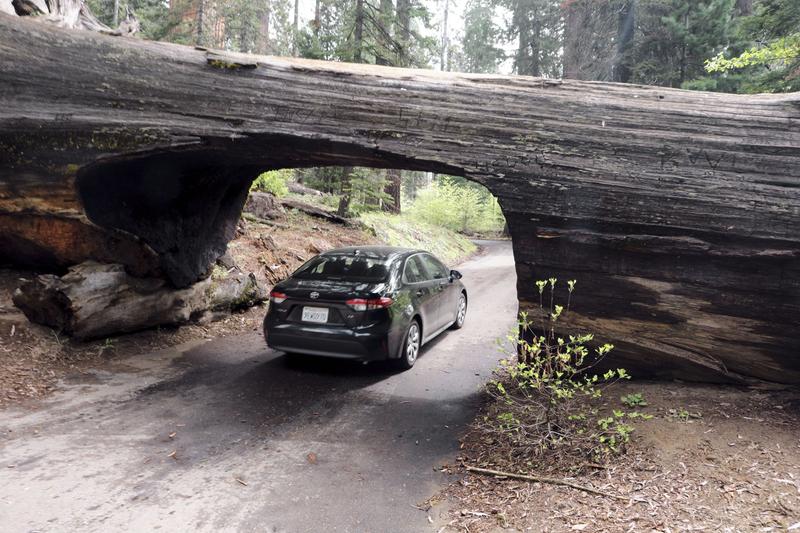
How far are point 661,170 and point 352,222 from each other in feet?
37.4

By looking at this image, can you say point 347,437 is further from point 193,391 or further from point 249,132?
point 249,132

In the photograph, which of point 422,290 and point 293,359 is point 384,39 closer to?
point 422,290

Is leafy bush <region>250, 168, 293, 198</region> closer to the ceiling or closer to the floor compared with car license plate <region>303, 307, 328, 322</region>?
closer to the ceiling

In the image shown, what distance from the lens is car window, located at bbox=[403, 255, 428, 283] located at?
6953 mm

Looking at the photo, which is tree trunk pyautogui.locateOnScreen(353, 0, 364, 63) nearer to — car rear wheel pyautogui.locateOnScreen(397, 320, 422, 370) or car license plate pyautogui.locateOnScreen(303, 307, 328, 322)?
car rear wheel pyautogui.locateOnScreen(397, 320, 422, 370)

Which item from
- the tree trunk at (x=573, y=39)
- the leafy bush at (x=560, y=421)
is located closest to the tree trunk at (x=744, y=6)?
the tree trunk at (x=573, y=39)

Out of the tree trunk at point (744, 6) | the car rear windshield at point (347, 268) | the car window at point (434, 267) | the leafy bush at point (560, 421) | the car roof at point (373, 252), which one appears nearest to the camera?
the leafy bush at point (560, 421)

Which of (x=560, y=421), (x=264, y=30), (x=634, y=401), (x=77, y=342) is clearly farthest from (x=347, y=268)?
(x=264, y=30)

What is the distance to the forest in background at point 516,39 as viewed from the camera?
1273cm

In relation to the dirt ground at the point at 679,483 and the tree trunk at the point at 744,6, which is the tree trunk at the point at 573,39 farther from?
the dirt ground at the point at 679,483

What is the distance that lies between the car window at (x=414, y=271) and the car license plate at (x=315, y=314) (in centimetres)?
133

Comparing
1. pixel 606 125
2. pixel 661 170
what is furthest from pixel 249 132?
pixel 661 170

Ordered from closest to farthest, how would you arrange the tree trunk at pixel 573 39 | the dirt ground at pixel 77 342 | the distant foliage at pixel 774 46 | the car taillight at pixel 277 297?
1. the dirt ground at pixel 77 342
2. the car taillight at pixel 277 297
3. the distant foliage at pixel 774 46
4. the tree trunk at pixel 573 39

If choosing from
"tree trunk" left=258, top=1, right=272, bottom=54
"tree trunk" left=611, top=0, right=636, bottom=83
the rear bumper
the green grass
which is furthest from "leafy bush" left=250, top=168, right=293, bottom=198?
"tree trunk" left=611, top=0, right=636, bottom=83
